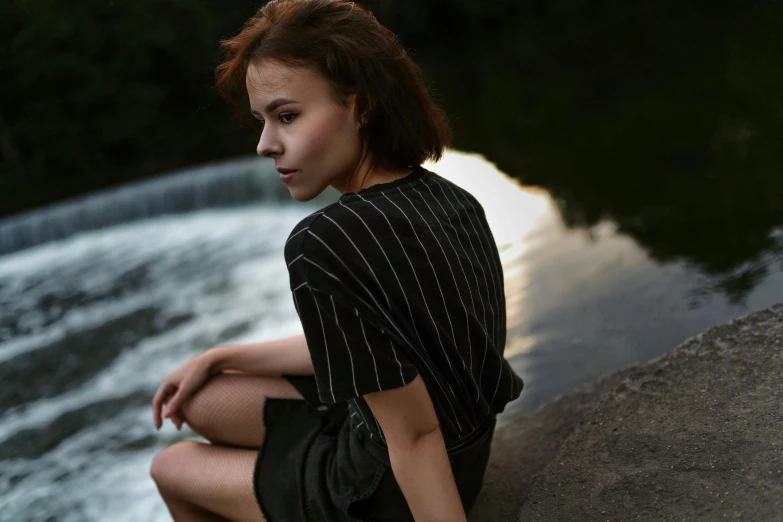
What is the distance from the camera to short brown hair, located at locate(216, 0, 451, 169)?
48.4 inches

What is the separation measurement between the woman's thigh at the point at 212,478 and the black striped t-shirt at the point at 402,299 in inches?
12.2

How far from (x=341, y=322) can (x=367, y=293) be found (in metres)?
0.06

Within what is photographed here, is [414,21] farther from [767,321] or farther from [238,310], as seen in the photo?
[767,321]

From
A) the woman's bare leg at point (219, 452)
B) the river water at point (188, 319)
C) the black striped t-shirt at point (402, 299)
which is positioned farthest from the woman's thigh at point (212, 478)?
the river water at point (188, 319)

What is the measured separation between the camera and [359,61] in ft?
4.06

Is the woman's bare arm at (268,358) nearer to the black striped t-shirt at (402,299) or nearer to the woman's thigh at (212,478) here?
the woman's thigh at (212,478)

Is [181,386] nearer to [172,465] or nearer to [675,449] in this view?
[172,465]

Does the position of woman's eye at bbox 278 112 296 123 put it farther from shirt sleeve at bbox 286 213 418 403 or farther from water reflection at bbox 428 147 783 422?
water reflection at bbox 428 147 783 422

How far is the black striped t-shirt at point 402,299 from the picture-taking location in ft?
3.60

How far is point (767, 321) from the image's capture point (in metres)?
1.74

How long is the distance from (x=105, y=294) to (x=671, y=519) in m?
5.48

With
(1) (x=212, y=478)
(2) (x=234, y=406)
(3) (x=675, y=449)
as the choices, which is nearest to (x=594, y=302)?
(3) (x=675, y=449)

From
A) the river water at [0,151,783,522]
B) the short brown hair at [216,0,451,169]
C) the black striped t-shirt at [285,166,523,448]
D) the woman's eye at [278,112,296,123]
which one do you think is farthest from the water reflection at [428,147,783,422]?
the woman's eye at [278,112,296,123]

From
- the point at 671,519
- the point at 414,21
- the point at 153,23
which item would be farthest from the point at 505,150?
the point at 414,21
